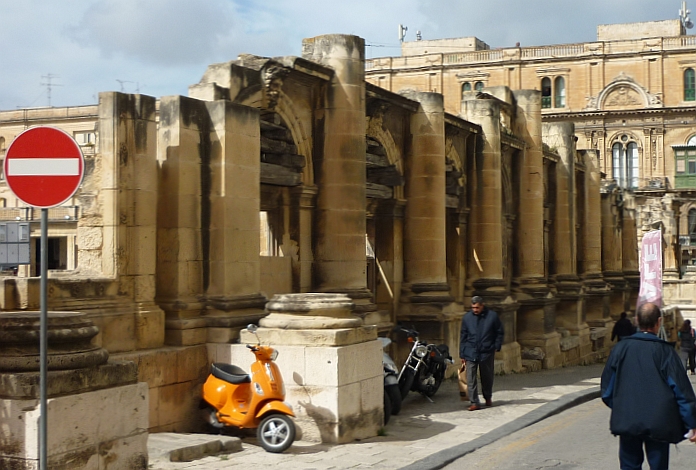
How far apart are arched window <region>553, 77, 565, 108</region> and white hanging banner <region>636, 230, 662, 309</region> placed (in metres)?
51.3

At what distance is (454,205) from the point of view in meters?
20.5

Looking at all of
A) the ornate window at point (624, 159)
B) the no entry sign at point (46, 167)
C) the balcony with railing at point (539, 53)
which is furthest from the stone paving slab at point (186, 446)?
the balcony with railing at point (539, 53)

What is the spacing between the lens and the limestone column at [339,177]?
15102 mm

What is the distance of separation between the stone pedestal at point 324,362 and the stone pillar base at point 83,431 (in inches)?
116

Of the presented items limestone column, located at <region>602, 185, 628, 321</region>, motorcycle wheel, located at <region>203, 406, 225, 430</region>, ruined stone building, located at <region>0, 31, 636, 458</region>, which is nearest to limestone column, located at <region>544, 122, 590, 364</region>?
ruined stone building, located at <region>0, 31, 636, 458</region>

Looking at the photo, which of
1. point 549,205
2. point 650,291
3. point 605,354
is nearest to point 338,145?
point 650,291

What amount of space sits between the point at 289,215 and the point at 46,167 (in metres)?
8.50

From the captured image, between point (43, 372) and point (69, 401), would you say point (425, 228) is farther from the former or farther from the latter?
point (43, 372)

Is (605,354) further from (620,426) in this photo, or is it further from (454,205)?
(620,426)

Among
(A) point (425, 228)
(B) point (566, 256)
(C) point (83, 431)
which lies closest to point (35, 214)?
(A) point (425, 228)

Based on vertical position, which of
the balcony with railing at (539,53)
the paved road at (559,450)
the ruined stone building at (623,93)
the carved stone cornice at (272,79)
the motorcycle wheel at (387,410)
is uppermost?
the balcony with railing at (539,53)

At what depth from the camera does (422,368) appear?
14461mm

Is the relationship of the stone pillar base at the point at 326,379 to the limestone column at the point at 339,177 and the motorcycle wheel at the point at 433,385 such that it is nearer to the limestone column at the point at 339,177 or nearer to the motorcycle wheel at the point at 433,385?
the motorcycle wheel at the point at 433,385

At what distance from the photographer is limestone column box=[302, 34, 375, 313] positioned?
1510cm
